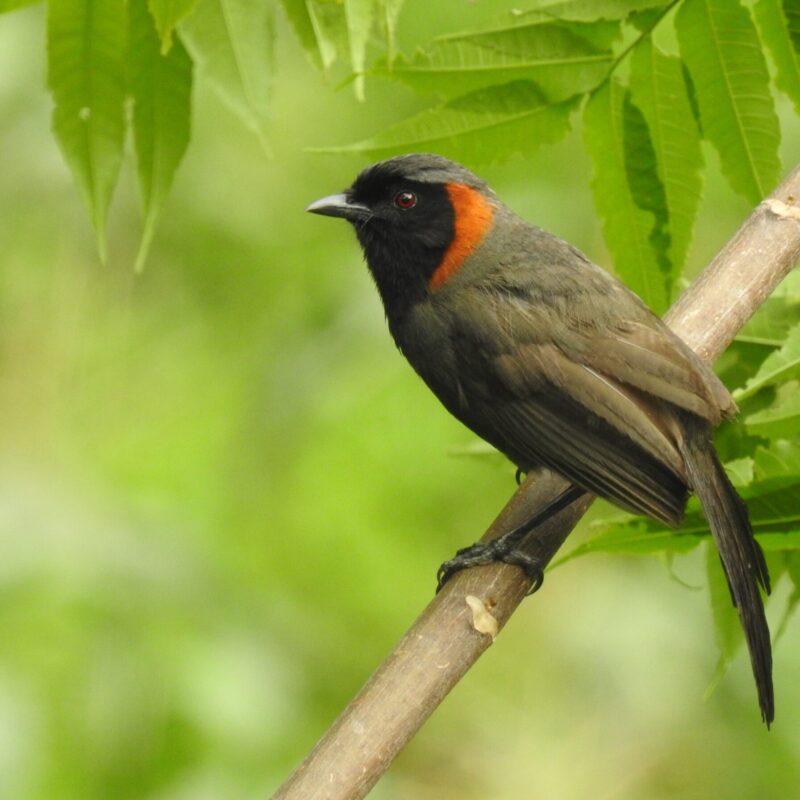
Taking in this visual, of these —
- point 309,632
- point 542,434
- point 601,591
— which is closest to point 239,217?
point 309,632

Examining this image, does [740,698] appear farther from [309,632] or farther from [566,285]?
[566,285]

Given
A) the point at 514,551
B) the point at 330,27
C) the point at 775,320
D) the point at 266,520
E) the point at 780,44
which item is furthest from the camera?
the point at 266,520

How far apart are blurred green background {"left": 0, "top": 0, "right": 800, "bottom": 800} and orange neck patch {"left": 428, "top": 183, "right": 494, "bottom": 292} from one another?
76 cm

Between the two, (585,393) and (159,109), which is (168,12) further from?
(585,393)

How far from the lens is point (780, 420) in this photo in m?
2.61

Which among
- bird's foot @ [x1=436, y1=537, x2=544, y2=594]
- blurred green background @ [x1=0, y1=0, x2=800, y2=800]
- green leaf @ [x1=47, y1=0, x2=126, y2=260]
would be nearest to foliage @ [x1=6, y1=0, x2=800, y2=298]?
green leaf @ [x1=47, y1=0, x2=126, y2=260]

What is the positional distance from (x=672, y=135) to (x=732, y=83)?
0.17 metres

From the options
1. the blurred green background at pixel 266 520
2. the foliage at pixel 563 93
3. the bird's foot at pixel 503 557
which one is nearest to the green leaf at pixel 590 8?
the foliage at pixel 563 93

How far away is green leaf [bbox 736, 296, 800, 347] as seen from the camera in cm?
309

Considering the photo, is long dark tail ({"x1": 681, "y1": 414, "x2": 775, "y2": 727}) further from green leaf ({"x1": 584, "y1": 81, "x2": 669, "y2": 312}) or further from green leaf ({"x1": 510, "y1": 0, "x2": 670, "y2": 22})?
green leaf ({"x1": 510, "y1": 0, "x2": 670, "y2": 22})

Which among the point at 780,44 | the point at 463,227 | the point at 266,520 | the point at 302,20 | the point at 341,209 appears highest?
the point at 302,20

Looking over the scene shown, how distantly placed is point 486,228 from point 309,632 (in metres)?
1.58

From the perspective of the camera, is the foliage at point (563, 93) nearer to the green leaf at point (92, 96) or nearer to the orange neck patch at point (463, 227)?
the green leaf at point (92, 96)

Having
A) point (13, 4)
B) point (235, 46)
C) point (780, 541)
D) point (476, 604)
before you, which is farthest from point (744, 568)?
point (13, 4)
